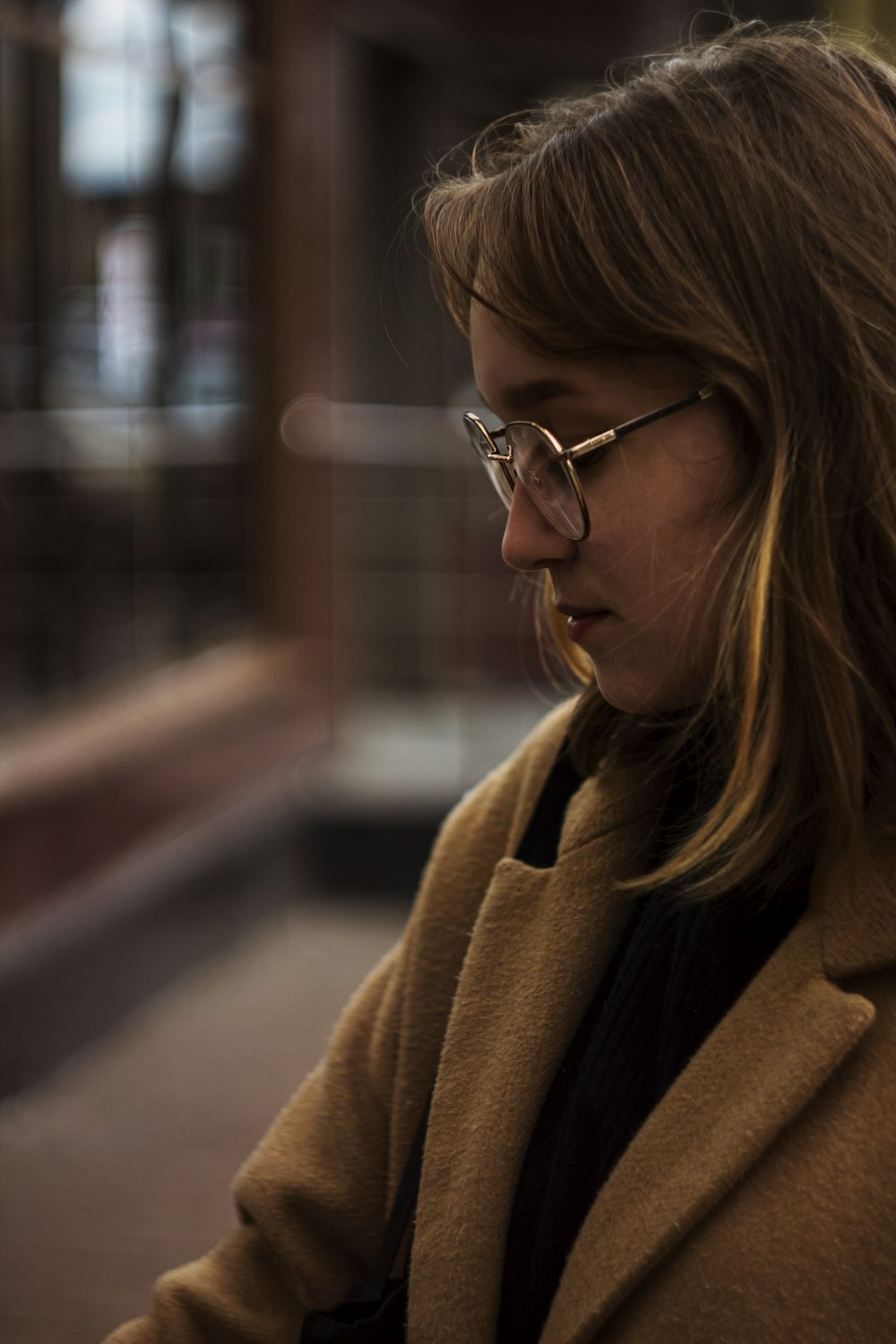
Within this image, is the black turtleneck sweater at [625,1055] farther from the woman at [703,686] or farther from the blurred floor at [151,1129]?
the blurred floor at [151,1129]

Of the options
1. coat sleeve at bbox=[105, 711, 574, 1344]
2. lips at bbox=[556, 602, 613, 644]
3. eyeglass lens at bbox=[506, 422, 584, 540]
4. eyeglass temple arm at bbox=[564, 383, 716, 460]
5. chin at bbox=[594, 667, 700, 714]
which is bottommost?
coat sleeve at bbox=[105, 711, 574, 1344]

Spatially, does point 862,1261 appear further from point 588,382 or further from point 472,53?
point 472,53

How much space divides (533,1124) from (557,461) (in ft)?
1.78

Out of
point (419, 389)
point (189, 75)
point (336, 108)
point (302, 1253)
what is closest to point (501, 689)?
point (419, 389)

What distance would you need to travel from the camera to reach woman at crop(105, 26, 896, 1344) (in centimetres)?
113

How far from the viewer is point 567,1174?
1.27 m

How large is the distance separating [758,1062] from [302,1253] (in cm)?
55

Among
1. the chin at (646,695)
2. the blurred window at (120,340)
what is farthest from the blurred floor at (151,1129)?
the chin at (646,695)

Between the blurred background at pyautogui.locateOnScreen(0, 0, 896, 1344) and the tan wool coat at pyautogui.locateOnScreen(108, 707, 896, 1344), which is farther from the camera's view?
the blurred background at pyautogui.locateOnScreen(0, 0, 896, 1344)

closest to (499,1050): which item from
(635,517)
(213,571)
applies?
(635,517)

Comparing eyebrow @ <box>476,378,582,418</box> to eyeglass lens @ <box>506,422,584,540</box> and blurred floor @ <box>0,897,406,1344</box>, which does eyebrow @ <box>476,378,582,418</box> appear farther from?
blurred floor @ <box>0,897,406,1344</box>

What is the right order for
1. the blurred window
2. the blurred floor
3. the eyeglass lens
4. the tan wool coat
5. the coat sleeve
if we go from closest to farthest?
the tan wool coat < the eyeglass lens < the coat sleeve < the blurred floor < the blurred window

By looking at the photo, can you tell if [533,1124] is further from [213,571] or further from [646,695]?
[213,571]

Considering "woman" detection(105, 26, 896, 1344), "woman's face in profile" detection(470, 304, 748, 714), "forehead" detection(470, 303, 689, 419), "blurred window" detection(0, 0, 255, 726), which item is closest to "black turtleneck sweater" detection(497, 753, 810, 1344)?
"woman" detection(105, 26, 896, 1344)
